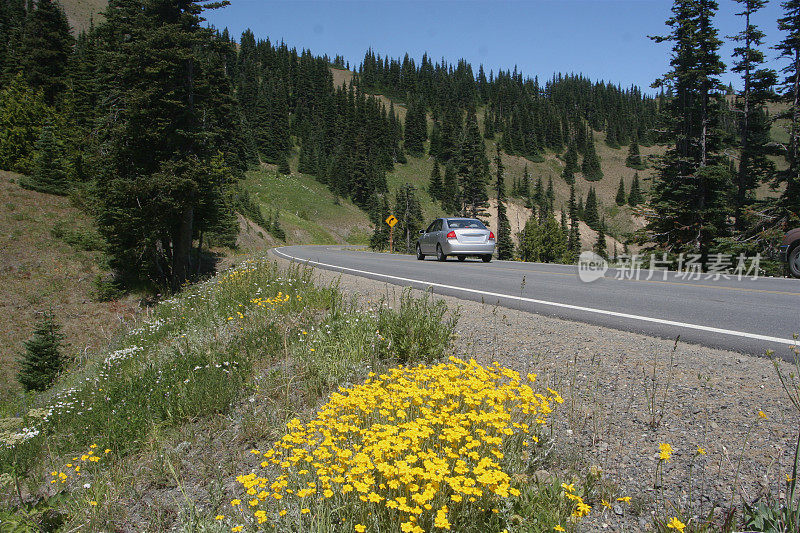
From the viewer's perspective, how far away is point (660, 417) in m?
3.01

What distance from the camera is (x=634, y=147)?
529 ft

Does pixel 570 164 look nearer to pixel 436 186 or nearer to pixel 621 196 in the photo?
pixel 621 196

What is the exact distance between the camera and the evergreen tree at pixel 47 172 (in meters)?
33.2

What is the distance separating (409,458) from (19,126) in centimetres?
5205

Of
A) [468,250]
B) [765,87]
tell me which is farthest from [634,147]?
[468,250]

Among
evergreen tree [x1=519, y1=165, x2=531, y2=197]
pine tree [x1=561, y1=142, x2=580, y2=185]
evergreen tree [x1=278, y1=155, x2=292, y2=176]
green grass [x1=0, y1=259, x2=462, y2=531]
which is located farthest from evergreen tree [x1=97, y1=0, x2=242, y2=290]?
pine tree [x1=561, y1=142, x2=580, y2=185]

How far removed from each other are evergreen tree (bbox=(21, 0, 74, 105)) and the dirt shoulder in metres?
61.6

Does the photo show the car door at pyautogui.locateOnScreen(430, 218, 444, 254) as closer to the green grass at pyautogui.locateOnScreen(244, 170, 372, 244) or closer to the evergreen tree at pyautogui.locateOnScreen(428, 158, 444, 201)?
the green grass at pyautogui.locateOnScreen(244, 170, 372, 244)

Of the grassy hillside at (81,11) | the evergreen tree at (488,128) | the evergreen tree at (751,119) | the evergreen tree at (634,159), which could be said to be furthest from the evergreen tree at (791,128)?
the grassy hillside at (81,11)

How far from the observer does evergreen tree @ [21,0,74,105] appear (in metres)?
48.2

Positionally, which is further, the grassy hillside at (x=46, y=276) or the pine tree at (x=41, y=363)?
the grassy hillside at (x=46, y=276)

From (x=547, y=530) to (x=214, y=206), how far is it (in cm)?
2287

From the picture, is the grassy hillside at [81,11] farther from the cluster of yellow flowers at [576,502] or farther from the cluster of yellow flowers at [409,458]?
the cluster of yellow flowers at [576,502]

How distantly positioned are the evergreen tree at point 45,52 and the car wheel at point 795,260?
205 feet
